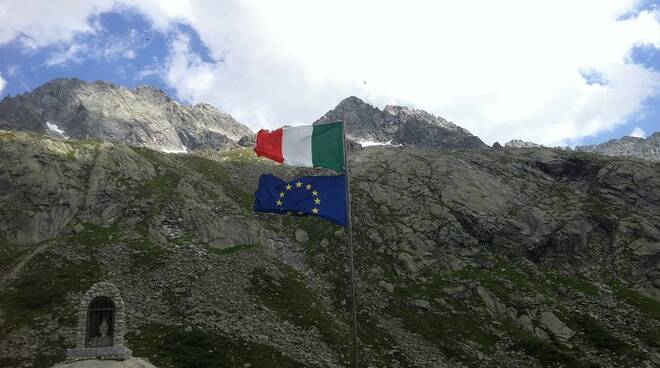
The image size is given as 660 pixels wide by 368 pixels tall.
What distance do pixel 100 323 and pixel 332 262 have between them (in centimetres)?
4626

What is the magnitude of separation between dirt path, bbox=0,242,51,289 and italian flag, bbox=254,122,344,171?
135 ft

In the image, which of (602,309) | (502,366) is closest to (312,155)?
(502,366)

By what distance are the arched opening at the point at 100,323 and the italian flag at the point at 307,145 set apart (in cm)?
1214

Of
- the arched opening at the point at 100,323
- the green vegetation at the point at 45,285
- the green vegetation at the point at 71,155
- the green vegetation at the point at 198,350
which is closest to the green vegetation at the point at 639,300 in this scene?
the green vegetation at the point at 198,350

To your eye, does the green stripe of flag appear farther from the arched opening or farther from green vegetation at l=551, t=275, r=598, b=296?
green vegetation at l=551, t=275, r=598, b=296

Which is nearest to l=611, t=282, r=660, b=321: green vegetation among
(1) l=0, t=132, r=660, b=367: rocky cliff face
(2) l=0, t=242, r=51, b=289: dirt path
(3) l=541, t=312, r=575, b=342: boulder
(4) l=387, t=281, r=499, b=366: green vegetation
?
(1) l=0, t=132, r=660, b=367: rocky cliff face

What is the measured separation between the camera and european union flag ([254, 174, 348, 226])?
1020 inches

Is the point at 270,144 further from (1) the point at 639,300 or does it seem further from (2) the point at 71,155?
(2) the point at 71,155

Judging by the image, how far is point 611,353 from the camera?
56906mm

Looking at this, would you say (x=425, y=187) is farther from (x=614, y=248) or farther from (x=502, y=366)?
(x=502, y=366)

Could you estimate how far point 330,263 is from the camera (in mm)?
73250

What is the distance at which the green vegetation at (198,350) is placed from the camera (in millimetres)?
47000

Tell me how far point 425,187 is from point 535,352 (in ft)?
142

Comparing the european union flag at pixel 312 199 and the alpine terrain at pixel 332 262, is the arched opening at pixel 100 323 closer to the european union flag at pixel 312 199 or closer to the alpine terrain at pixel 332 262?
the european union flag at pixel 312 199
